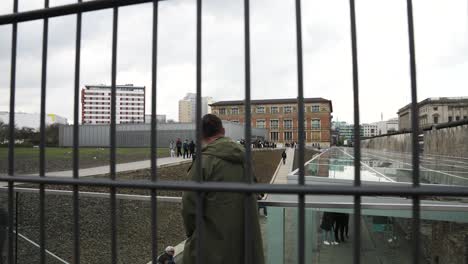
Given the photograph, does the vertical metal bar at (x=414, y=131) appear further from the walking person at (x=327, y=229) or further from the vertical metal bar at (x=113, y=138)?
the walking person at (x=327, y=229)

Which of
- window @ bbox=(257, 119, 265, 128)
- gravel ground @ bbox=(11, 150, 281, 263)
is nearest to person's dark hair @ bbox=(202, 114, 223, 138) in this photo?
gravel ground @ bbox=(11, 150, 281, 263)

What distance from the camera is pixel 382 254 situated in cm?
540

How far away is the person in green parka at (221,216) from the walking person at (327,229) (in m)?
2.75

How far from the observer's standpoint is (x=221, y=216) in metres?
2.49

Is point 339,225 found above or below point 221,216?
below

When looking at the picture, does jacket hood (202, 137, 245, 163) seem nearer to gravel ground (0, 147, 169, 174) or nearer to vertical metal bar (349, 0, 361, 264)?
vertical metal bar (349, 0, 361, 264)

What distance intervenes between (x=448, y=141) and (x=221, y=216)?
30643 mm

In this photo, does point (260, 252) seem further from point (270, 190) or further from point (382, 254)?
point (382, 254)

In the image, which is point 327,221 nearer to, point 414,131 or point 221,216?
point 221,216

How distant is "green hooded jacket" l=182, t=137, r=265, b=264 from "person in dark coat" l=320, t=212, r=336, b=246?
9.08ft

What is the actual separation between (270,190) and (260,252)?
4.38 ft

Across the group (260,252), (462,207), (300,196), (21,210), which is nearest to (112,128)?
(300,196)

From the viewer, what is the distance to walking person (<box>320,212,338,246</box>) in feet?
16.9

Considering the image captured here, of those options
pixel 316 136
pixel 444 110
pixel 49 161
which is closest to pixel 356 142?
pixel 49 161
